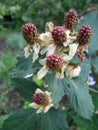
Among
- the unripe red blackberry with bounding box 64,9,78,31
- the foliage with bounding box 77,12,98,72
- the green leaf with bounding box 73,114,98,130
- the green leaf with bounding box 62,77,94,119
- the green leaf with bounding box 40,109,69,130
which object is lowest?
the green leaf with bounding box 73,114,98,130

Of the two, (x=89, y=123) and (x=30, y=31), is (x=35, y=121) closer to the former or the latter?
(x=89, y=123)

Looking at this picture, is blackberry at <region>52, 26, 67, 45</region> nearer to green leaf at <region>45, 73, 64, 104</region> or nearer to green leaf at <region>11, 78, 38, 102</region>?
green leaf at <region>45, 73, 64, 104</region>

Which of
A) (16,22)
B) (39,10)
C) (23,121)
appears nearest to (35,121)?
(23,121)

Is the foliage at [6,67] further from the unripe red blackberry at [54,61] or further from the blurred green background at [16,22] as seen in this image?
the unripe red blackberry at [54,61]

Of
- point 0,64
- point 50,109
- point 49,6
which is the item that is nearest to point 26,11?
point 49,6

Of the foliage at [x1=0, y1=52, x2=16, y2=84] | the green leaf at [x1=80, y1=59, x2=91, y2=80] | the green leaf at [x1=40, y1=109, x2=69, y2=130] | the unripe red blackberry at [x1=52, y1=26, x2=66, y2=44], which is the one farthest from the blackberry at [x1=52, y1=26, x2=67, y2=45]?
the foliage at [x1=0, y1=52, x2=16, y2=84]
